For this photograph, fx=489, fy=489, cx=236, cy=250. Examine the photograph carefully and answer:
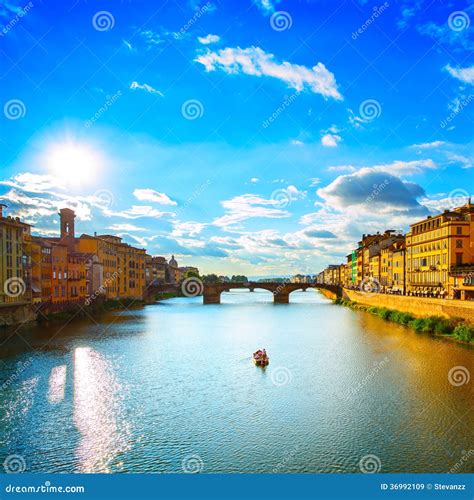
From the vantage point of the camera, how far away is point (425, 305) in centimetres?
4825

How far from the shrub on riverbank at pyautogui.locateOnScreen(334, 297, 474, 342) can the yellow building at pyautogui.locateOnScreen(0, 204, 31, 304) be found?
Result: 133 ft

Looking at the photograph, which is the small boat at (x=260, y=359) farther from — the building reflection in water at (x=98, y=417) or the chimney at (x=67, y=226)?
the chimney at (x=67, y=226)

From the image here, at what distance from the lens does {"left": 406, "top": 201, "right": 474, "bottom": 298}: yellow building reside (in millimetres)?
52375

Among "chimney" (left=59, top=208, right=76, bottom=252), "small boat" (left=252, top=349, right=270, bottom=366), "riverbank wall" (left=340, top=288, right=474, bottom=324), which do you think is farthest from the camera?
"chimney" (left=59, top=208, right=76, bottom=252)

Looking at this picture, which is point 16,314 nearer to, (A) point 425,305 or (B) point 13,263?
(B) point 13,263

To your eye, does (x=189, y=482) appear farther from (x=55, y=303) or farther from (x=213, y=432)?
(x=55, y=303)

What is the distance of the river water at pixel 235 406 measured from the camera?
55.0 ft

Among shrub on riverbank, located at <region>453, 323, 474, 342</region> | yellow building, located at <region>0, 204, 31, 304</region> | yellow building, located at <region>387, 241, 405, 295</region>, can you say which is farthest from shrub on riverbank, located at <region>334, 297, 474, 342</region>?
yellow building, located at <region>0, 204, 31, 304</region>

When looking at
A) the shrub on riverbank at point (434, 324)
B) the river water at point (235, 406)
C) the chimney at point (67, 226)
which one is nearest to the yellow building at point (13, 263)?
the river water at point (235, 406)

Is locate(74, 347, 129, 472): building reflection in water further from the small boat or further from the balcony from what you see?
the balcony

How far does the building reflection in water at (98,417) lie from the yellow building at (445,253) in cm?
3671

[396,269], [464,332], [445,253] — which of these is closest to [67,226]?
[396,269]

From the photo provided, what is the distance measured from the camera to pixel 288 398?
23.7m

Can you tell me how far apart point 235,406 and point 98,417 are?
19.9 feet
